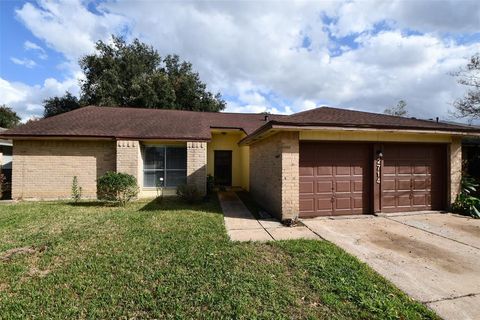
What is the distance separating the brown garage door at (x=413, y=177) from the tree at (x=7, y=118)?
4168 centimetres

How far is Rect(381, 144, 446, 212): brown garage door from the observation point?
830cm

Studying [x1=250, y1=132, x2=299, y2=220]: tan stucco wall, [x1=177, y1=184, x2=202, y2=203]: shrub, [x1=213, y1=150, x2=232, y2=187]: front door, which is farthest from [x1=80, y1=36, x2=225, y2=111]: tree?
[x1=250, y1=132, x2=299, y2=220]: tan stucco wall

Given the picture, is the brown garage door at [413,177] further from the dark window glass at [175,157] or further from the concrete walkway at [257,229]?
the dark window glass at [175,157]

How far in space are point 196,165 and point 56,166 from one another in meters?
6.10

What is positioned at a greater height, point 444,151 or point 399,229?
point 444,151

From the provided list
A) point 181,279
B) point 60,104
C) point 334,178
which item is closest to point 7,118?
point 60,104

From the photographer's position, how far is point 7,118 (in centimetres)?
3325

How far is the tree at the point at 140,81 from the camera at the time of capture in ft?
82.5

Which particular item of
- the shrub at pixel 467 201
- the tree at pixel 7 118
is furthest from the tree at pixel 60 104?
the shrub at pixel 467 201

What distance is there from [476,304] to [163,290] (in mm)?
4054

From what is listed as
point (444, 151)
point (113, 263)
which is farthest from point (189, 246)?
point (444, 151)

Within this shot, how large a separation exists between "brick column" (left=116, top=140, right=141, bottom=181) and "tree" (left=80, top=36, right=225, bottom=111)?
15015 millimetres

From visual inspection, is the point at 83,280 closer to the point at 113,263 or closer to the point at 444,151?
the point at 113,263

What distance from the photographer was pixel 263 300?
3338mm
